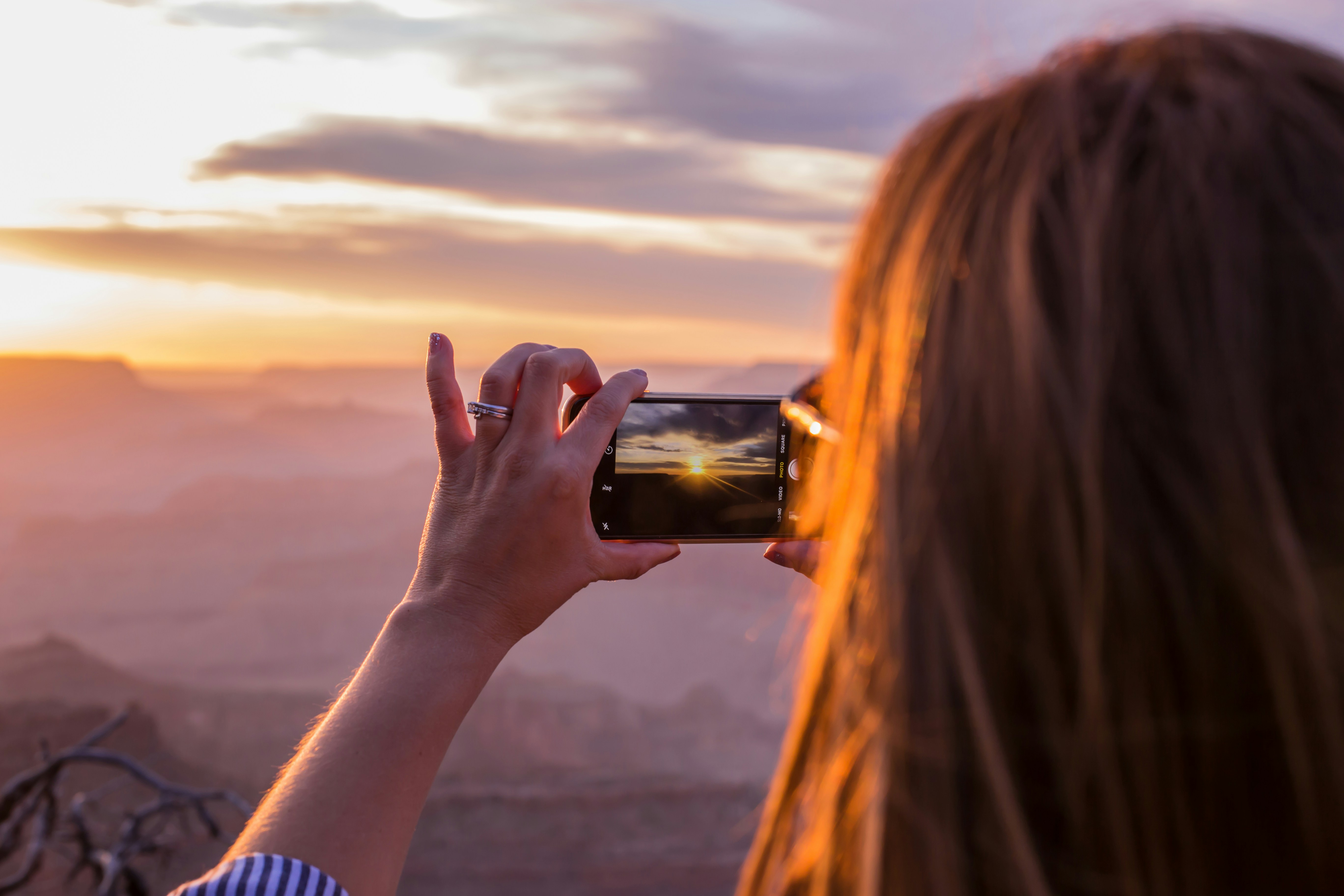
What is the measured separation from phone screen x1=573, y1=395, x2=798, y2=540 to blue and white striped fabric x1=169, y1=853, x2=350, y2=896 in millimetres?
1337

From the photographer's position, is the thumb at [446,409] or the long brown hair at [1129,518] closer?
the long brown hair at [1129,518]

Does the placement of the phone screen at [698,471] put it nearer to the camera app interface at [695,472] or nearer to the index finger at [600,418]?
the camera app interface at [695,472]

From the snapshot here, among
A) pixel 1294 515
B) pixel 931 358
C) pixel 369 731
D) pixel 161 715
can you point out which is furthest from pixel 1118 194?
pixel 161 715

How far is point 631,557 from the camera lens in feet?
7.07

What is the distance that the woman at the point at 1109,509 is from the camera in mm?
672

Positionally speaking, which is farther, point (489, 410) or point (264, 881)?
point (489, 410)

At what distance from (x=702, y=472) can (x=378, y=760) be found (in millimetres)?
1423

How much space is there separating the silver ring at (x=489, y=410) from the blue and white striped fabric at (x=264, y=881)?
0.96m

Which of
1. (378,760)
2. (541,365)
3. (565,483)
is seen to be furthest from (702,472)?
(378,760)

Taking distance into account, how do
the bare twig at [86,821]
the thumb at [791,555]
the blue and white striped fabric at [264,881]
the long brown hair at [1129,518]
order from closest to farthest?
1. the long brown hair at [1129,518]
2. the blue and white striped fabric at [264,881]
3. the thumb at [791,555]
4. the bare twig at [86,821]

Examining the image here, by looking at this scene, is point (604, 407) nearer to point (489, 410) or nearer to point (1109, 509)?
point (489, 410)

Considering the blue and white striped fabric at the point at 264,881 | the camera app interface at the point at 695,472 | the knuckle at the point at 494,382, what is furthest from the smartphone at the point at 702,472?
the blue and white striped fabric at the point at 264,881

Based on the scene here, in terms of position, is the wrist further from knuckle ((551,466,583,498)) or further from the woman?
the woman

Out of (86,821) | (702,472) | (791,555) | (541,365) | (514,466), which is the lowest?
(86,821)
